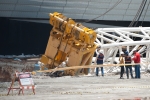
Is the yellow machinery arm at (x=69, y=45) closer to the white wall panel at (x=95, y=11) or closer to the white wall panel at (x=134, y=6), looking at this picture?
the white wall panel at (x=95, y=11)

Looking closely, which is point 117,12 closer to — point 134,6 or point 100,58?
point 134,6

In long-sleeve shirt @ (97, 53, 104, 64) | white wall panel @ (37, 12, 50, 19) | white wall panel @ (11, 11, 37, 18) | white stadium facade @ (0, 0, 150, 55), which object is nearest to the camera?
long-sleeve shirt @ (97, 53, 104, 64)

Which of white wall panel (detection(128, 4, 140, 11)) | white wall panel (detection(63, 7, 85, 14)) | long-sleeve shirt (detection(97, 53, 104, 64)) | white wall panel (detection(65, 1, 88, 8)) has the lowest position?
long-sleeve shirt (detection(97, 53, 104, 64))

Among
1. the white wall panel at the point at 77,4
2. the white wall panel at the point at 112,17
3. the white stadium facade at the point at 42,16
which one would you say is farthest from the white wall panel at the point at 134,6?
the white wall panel at the point at 77,4

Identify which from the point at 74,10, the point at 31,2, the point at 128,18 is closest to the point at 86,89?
the point at 31,2

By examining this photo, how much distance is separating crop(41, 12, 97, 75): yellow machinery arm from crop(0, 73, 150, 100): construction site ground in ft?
3.10

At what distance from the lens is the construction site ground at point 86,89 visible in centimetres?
1961

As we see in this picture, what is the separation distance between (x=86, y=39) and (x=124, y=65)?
2.17 m

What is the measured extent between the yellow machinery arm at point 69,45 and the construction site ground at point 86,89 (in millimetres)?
945

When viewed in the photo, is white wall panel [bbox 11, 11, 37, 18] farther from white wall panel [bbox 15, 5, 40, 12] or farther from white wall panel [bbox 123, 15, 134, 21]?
white wall panel [bbox 123, 15, 134, 21]

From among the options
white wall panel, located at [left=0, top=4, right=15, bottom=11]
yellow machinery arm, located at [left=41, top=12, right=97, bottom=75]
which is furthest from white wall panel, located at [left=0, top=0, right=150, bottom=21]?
yellow machinery arm, located at [left=41, top=12, right=97, bottom=75]

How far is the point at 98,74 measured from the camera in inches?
1155

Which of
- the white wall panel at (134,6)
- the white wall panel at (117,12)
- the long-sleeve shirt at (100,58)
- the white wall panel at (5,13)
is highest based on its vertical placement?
the white wall panel at (134,6)

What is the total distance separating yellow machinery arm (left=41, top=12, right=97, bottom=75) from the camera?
27500 millimetres
